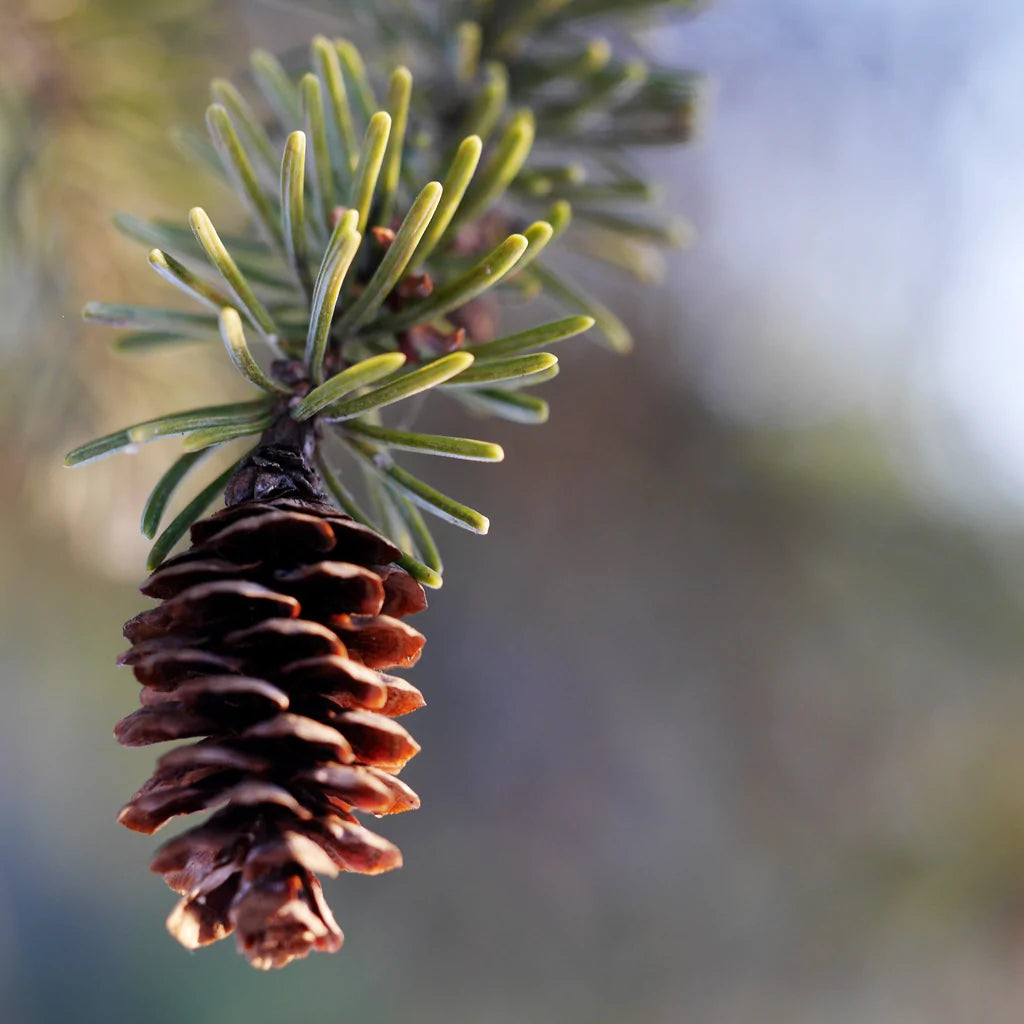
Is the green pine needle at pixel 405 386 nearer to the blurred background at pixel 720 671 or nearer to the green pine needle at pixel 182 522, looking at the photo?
the green pine needle at pixel 182 522

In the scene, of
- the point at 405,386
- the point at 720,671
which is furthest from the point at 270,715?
the point at 720,671

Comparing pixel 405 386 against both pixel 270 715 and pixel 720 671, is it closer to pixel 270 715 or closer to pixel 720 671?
pixel 270 715

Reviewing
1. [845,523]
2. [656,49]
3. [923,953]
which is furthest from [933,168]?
[923,953]

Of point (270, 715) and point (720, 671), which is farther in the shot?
point (720, 671)

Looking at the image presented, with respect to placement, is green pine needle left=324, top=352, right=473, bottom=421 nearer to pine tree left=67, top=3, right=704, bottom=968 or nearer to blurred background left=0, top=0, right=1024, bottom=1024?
pine tree left=67, top=3, right=704, bottom=968

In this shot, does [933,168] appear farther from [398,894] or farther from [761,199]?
[398,894]

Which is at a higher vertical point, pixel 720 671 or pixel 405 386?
pixel 720 671
